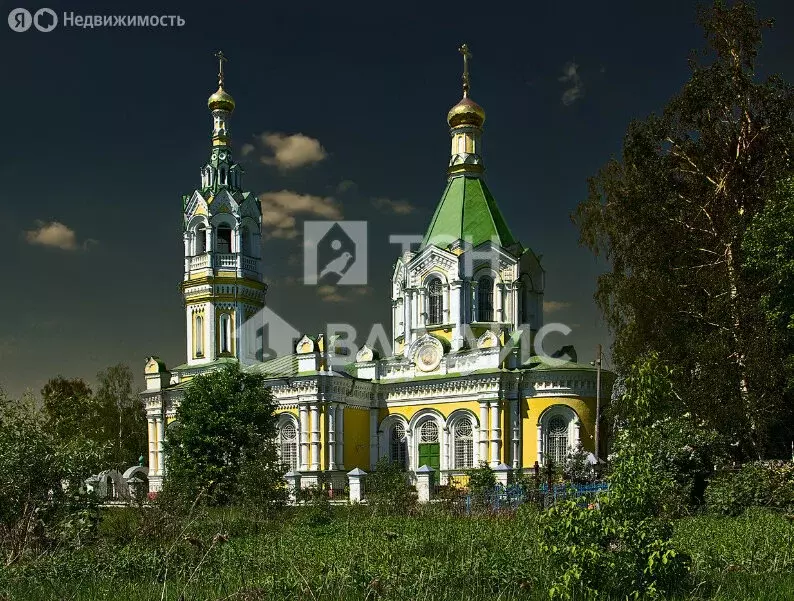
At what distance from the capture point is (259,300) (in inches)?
1437

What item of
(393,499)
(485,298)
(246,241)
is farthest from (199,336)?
(393,499)

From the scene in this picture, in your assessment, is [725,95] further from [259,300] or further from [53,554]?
[259,300]

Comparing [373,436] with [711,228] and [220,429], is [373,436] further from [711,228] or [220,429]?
[711,228]

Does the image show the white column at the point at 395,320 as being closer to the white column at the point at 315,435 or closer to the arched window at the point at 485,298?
the arched window at the point at 485,298

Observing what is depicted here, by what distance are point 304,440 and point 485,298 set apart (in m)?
8.45

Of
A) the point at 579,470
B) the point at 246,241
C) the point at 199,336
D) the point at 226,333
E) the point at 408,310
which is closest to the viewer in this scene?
the point at 579,470

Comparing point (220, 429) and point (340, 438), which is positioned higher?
point (220, 429)

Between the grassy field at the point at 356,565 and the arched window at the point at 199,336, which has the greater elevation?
the arched window at the point at 199,336

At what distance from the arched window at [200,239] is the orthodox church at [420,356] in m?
0.06

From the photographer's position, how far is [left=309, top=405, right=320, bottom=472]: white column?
2950cm

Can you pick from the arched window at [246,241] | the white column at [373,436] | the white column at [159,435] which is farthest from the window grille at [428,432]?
the arched window at [246,241]

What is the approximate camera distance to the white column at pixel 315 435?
96.8ft

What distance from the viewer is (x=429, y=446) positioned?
3056 cm

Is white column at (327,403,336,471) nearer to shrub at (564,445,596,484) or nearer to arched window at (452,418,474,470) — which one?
arched window at (452,418,474,470)
